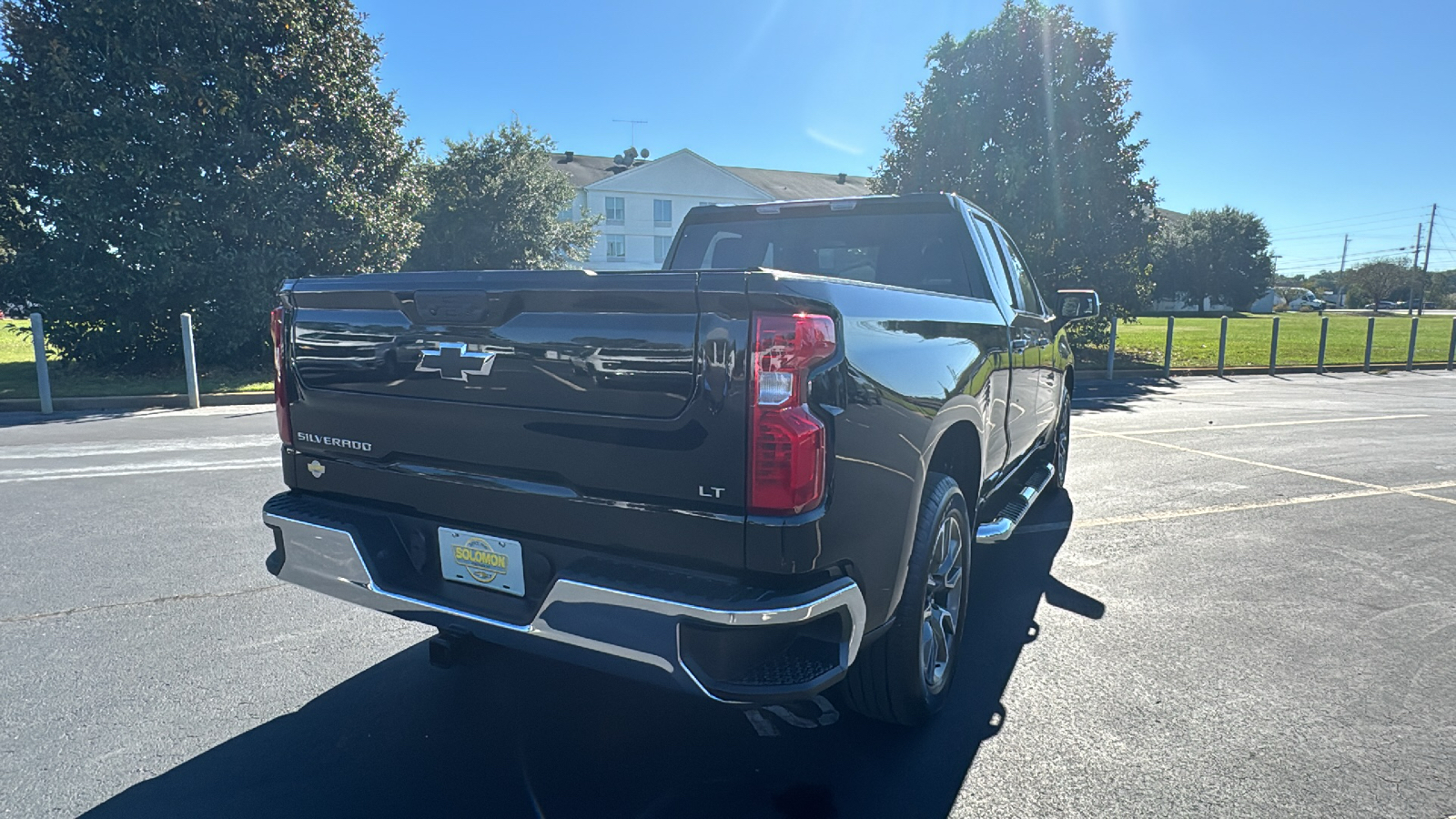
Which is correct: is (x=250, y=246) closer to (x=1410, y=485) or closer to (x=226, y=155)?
(x=226, y=155)

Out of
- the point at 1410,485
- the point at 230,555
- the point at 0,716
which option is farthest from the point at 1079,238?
the point at 0,716

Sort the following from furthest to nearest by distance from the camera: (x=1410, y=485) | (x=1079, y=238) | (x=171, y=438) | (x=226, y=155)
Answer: (x=1079, y=238) → (x=226, y=155) → (x=171, y=438) → (x=1410, y=485)

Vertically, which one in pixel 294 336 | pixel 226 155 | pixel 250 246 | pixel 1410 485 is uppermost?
pixel 226 155

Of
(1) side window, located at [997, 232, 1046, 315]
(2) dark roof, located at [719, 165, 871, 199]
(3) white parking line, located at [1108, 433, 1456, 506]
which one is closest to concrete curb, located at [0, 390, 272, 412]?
(1) side window, located at [997, 232, 1046, 315]

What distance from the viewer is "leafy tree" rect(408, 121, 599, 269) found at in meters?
29.3

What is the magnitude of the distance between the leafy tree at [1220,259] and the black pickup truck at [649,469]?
63064 millimetres

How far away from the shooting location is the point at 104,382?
42.2 feet

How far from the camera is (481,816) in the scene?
7.88ft

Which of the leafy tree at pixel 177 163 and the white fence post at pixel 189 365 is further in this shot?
the leafy tree at pixel 177 163

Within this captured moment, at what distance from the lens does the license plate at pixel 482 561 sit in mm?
2404

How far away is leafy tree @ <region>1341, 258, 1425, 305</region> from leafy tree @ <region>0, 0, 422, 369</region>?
93.5 metres

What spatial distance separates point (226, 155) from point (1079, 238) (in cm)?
1616

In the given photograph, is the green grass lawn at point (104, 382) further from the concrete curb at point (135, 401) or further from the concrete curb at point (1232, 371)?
the concrete curb at point (1232, 371)

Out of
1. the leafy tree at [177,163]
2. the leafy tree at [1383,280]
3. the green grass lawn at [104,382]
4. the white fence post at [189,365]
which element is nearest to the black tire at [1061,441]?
the white fence post at [189,365]
